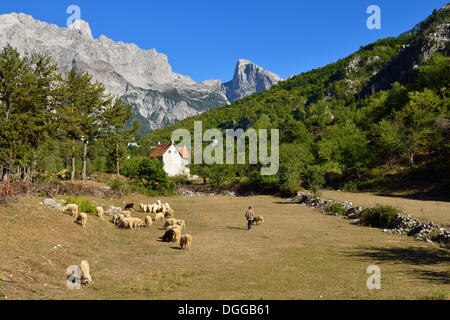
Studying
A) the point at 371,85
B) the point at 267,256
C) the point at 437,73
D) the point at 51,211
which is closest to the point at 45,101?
the point at 51,211

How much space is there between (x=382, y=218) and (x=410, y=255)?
9.59m

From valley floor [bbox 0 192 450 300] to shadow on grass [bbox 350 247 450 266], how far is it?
0.04 m

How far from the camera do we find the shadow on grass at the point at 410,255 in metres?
13.2

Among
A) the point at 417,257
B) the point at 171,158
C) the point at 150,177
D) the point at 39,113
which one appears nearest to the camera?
the point at 417,257

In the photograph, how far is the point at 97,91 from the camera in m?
44.7

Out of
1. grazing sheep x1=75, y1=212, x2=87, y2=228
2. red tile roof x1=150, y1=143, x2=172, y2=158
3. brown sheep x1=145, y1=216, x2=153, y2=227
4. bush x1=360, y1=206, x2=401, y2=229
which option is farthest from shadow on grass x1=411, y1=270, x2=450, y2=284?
red tile roof x1=150, y1=143, x2=172, y2=158

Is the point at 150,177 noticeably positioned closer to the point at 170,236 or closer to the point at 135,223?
the point at 135,223

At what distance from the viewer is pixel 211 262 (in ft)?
44.2

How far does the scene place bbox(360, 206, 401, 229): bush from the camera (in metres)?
22.5

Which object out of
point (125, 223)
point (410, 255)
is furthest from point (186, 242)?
point (410, 255)

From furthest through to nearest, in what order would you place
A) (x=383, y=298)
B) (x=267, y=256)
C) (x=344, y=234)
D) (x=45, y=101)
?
(x=45, y=101) < (x=344, y=234) < (x=267, y=256) < (x=383, y=298)

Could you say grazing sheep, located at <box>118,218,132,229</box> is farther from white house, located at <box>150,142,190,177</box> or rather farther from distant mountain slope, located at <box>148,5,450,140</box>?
distant mountain slope, located at <box>148,5,450,140</box>
